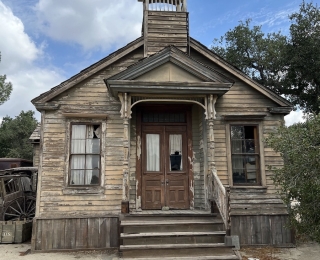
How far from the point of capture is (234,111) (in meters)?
8.57

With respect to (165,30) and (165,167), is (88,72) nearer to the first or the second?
(165,30)

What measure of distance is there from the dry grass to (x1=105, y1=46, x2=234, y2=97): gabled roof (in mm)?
3995

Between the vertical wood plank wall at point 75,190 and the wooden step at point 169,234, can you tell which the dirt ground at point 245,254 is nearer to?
the vertical wood plank wall at point 75,190

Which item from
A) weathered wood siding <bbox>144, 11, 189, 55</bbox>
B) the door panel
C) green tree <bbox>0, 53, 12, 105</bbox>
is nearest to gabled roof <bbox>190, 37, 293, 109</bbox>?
weathered wood siding <bbox>144, 11, 189, 55</bbox>

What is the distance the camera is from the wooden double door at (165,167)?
8.30 m

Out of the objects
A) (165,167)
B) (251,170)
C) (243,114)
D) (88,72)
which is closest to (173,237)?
(165,167)

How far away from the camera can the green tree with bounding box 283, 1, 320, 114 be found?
13.1 m

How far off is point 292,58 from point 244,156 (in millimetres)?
7673

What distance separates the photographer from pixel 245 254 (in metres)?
7.00

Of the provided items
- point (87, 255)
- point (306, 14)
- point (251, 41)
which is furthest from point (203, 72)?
point (251, 41)

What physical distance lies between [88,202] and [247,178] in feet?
14.6

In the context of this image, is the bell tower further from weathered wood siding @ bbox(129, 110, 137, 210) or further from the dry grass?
the dry grass

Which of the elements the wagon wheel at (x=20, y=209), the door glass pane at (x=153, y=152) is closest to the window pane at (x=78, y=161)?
the door glass pane at (x=153, y=152)

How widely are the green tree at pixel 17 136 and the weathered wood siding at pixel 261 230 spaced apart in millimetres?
34191
